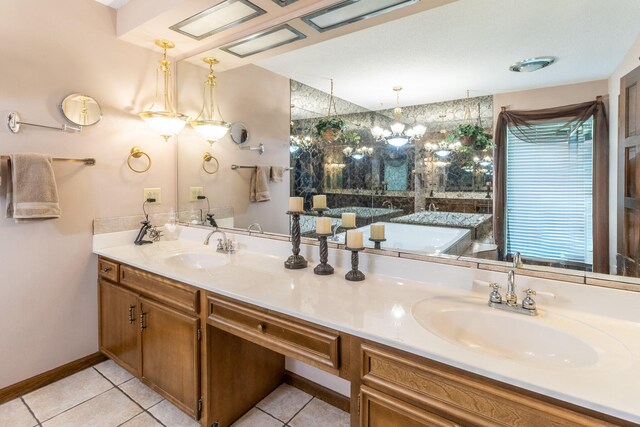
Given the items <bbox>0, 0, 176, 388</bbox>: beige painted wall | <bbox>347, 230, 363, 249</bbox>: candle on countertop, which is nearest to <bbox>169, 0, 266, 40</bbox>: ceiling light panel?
<bbox>0, 0, 176, 388</bbox>: beige painted wall

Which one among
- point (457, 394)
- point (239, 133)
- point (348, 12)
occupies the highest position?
point (348, 12)

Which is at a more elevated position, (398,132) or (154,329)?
(398,132)

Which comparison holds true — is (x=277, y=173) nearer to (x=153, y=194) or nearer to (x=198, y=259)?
(x=198, y=259)

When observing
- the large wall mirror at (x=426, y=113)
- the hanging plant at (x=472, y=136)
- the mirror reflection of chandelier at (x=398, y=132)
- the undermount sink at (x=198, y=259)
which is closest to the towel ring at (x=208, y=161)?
the large wall mirror at (x=426, y=113)

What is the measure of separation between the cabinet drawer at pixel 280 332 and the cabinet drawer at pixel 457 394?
147mm

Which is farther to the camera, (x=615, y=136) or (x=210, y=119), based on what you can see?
(x=210, y=119)

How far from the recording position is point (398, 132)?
1.75 metres

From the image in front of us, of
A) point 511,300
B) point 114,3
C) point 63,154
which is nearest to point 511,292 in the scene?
point 511,300

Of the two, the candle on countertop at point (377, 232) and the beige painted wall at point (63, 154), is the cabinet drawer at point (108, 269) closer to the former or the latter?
the beige painted wall at point (63, 154)

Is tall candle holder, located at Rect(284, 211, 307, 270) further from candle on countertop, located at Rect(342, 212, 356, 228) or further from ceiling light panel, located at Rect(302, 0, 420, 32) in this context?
ceiling light panel, located at Rect(302, 0, 420, 32)

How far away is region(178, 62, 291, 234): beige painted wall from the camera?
7.30 ft

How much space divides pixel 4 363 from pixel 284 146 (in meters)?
2.07

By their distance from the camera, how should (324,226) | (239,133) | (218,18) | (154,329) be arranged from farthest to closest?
(239,133) < (218,18) < (154,329) < (324,226)

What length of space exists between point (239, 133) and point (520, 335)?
2095 millimetres
